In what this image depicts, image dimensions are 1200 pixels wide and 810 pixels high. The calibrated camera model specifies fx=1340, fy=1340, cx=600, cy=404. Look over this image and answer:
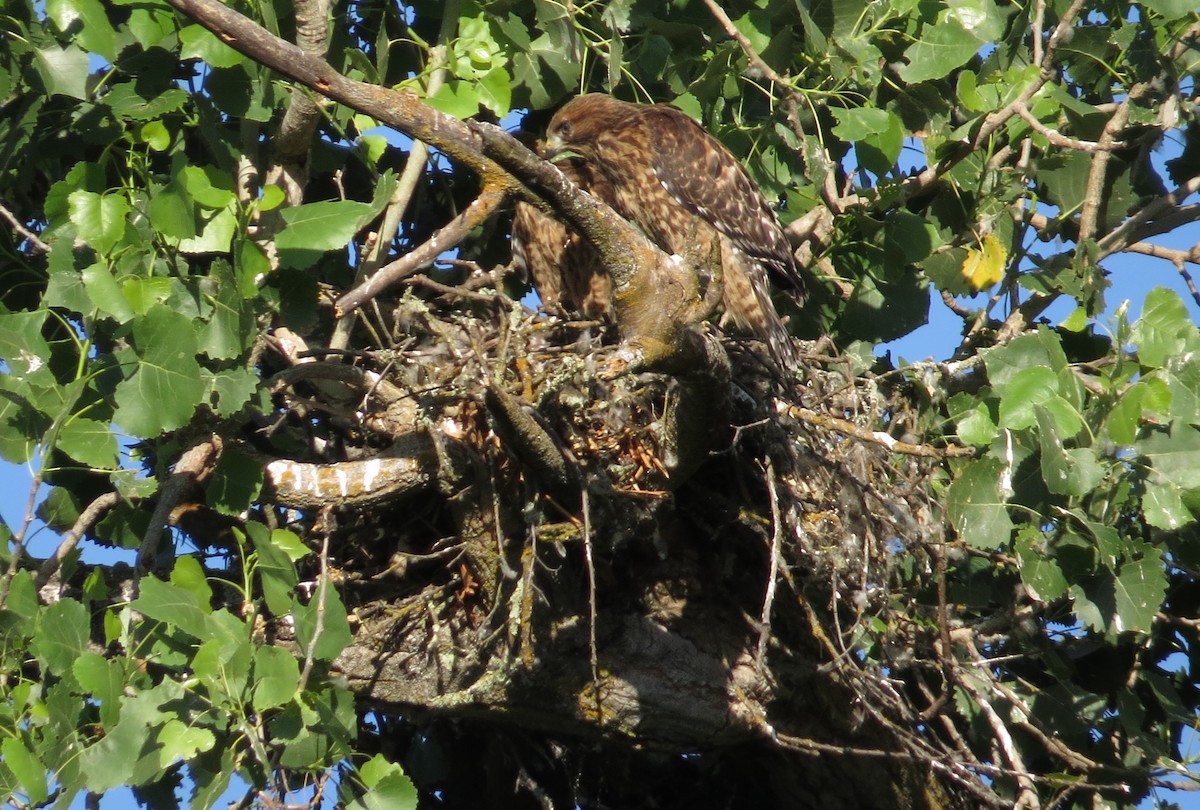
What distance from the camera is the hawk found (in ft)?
15.4

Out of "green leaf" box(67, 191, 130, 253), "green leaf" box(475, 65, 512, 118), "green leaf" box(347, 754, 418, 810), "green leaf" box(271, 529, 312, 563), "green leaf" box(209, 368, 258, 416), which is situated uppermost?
"green leaf" box(475, 65, 512, 118)

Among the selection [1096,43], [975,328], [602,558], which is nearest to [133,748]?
[602,558]

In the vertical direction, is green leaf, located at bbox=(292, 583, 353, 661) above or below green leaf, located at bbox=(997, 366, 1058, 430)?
below

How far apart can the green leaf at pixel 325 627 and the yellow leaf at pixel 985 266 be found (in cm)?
242

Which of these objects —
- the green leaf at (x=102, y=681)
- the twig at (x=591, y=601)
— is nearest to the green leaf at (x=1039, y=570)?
the twig at (x=591, y=601)

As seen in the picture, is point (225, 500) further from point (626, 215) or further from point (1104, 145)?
point (1104, 145)

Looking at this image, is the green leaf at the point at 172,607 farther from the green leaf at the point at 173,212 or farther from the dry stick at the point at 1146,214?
the dry stick at the point at 1146,214

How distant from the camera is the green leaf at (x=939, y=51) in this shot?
13.0ft

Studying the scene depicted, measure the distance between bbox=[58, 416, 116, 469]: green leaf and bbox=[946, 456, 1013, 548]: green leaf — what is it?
2003 millimetres

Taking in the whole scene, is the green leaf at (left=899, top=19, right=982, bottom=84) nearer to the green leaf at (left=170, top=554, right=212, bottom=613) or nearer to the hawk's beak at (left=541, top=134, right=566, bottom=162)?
the hawk's beak at (left=541, top=134, right=566, bottom=162)

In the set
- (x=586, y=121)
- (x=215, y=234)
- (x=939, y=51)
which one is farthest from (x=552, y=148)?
(x=215, y=234)

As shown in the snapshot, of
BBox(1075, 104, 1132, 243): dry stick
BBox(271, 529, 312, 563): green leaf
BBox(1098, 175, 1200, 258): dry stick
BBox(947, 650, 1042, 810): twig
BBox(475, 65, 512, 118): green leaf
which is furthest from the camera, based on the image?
BBox(1098, 175, 1200, 258): dry stick

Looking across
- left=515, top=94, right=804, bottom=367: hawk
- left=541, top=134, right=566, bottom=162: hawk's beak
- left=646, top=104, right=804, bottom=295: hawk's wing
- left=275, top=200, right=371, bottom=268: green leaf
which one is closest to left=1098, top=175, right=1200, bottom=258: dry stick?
left=515, top=94, right=804, bottom=367: hawk

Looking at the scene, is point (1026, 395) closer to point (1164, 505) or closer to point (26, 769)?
point (1164, 505)
